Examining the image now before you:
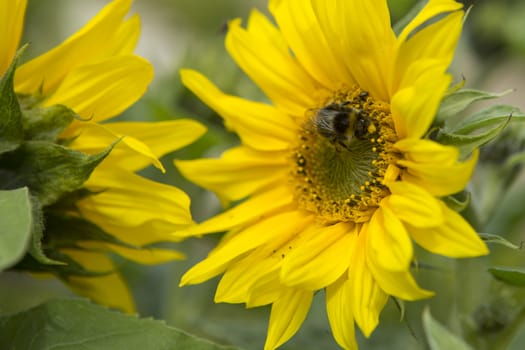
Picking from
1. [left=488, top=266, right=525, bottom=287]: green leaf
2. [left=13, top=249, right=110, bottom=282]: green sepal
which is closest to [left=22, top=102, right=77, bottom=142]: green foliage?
[left=13, top=249, right=110, bottom=282]: green sepal

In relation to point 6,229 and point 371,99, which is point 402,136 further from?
point 6,229

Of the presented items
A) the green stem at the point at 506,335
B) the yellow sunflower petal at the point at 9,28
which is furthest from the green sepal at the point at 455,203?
the yellow sunflower petal at the point at 9,28

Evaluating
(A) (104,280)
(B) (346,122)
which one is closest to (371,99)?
(B) (346,122)

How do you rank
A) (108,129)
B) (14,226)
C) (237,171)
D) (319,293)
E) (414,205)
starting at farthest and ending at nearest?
(319,293) < (237,171) < (108,129) < (414,205) < (14,226)

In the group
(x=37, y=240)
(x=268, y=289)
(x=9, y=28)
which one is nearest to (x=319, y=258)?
(x=268, y=289)

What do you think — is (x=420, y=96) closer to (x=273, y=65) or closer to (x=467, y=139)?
(x=467, y=139)
